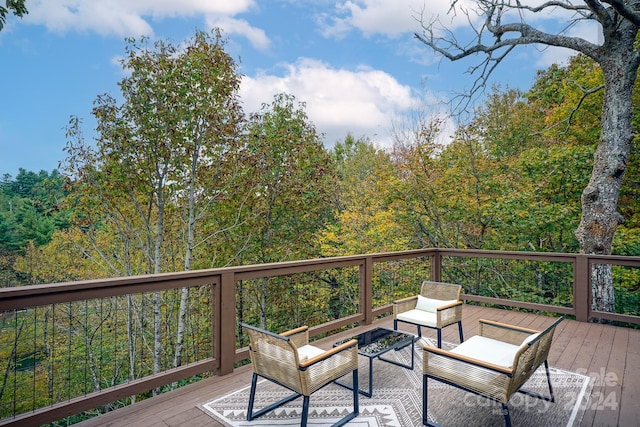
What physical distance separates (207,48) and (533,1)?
7.09 metres

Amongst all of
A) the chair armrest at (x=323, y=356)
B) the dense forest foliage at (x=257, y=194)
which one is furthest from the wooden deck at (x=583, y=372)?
the dense forest foliage at (x=257, y=194)

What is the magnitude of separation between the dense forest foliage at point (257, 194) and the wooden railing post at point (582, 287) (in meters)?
1.49

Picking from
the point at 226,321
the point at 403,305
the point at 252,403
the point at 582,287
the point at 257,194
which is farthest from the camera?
the point at 257,194

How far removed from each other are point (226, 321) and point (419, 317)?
2.01 meters

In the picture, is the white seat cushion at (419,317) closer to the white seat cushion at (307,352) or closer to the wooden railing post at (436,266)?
the white seat cushion at (307,352)

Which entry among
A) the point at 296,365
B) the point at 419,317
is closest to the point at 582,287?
the point at 419,317

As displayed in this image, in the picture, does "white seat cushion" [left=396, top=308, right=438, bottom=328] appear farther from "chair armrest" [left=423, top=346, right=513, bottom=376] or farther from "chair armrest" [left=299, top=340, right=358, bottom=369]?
"chair armrest" [left=299, top=340, right=358, bottom=369]

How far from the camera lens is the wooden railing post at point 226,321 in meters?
3.22

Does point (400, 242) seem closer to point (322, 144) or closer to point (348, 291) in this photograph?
point (348, 291)

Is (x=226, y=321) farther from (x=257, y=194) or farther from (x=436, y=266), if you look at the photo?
(x=257, y=194)

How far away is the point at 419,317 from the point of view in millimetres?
3781

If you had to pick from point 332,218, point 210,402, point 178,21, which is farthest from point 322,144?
point 210,402

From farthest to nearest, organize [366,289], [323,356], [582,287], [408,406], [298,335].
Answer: [582,287]
[366,289]
[298,335]
[408,406]
[323,356]

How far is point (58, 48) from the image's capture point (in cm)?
1395
